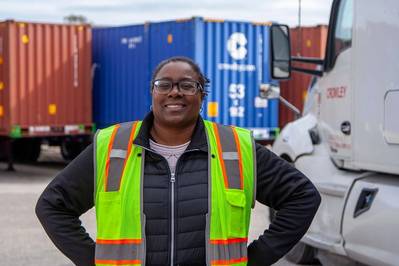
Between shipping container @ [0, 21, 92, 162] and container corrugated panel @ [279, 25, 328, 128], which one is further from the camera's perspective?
container corrugated panel @ [279, 25, 328, 128]

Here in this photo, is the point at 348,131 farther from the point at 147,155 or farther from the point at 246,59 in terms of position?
the point at 246,59

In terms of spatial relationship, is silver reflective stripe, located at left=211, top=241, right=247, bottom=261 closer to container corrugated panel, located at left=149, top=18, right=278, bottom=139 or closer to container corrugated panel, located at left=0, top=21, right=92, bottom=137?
container corrugated panel, located at left=149, top=18, right=278, bottom=139

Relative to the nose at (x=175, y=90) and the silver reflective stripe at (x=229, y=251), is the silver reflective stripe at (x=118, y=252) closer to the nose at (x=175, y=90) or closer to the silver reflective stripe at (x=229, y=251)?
the silver reflective stripe at (x=229, y=251)

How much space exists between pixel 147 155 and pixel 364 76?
8.00 feet

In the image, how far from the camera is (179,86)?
248 centimetres

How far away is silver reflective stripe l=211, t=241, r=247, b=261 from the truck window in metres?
2.87

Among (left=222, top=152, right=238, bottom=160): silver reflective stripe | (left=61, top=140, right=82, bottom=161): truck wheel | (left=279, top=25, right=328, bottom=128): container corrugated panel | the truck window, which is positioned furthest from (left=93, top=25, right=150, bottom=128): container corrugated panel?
(left=222, top=152, right=238, bottom=160): silver reflective stripe

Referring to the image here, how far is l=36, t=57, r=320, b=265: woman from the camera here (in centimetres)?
240

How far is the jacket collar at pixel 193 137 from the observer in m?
2.47

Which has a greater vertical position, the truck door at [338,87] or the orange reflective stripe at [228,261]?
the truck door at [338,87]

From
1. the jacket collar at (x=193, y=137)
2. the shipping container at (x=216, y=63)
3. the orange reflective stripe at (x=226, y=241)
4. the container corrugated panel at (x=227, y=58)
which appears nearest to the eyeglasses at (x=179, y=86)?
the jacket collar at (x=193, y=137)

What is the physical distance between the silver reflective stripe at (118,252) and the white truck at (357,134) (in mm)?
2115

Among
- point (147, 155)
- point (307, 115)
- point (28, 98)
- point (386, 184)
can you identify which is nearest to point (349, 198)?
point (386, 184)

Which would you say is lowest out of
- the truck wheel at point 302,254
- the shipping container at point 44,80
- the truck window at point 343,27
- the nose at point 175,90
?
the truck wheel at point 302,254
